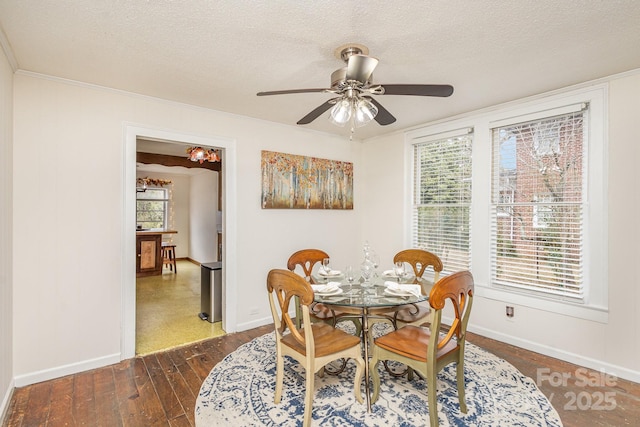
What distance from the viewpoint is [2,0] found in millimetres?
1668

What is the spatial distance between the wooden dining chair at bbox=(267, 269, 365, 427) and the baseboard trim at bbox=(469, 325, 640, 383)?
1.92m

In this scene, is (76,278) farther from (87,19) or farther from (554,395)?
(554,395)

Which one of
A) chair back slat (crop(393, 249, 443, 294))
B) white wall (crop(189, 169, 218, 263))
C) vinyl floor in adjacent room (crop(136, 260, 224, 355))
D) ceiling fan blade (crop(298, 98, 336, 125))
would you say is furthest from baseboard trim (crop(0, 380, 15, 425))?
white wall (crop(189, 169, 218, 263))

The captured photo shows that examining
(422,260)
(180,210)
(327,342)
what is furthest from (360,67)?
Result: (180,210)

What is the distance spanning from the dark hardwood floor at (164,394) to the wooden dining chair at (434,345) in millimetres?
869

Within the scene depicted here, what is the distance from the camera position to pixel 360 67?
1.78 m

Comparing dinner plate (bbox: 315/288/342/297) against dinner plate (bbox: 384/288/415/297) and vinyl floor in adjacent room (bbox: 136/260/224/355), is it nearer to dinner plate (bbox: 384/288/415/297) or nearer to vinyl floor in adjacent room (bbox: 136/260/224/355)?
dinner plate (bbox: 384/288/415/297)

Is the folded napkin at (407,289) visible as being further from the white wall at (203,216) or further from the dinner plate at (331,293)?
the white wall at (203,216)

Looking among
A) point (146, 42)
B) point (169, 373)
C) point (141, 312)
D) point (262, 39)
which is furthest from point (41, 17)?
point (141, 312)

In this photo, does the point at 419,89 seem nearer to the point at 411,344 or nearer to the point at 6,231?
the point at 411,344

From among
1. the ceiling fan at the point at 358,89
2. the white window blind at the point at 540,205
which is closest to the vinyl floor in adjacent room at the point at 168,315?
the ceiling fan at the point at 358,89

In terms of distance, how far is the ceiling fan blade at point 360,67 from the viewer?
67.9 inches

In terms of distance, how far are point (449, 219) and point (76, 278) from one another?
387 cm

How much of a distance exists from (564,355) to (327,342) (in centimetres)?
233
